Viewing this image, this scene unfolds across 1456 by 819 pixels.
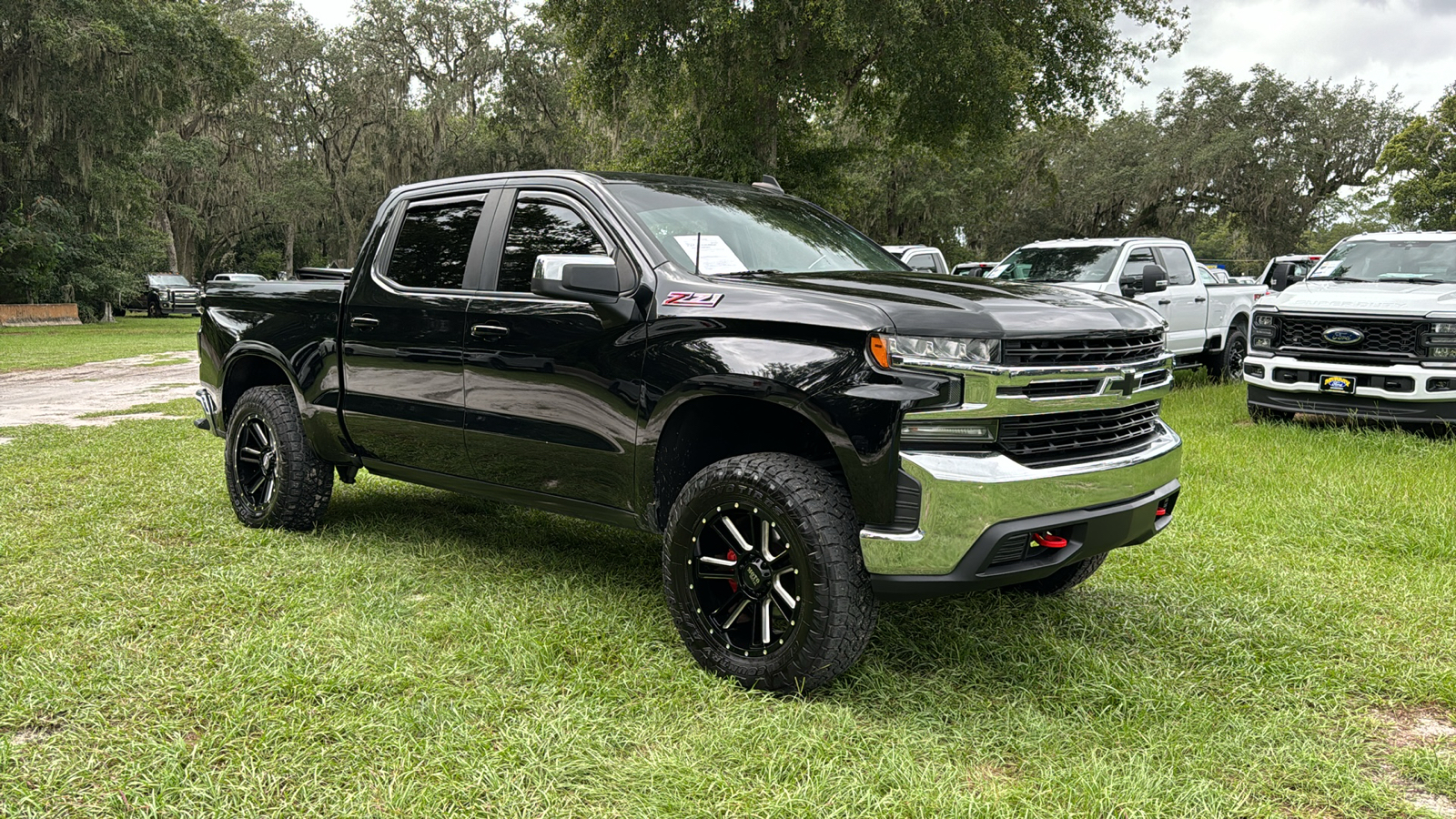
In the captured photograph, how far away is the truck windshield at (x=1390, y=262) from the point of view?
30.4 ft

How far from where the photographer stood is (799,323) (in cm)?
331

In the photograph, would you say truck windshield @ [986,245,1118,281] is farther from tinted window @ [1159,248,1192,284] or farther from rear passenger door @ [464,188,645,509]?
rear passenger door @ [464,188,645,509]

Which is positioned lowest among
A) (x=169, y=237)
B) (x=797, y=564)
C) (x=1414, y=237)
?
(x=797, y=564)

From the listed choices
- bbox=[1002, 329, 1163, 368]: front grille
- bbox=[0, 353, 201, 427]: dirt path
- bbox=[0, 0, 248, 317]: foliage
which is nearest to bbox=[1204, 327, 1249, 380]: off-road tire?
bbox=[1002, 329, 1163, 368]: front grille

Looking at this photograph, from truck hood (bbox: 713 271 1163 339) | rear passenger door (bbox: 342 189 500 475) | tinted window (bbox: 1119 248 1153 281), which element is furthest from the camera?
tinted window (bbox: 1119 248 1153 281)

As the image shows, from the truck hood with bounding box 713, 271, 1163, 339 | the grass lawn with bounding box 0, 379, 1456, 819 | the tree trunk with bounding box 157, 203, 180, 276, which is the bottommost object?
the grass lawn with bounding box 0, 379, 1456, 819

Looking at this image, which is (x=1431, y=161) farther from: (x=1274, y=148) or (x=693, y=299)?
(x=693, y=299)

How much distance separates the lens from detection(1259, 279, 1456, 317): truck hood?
8391mm

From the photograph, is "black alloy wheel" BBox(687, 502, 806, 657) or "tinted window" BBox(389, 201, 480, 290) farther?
"tinted window" BBox(389, 201, 480, 290)

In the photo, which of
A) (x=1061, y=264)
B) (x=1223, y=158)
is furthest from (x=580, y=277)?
(x=1223, y=158)

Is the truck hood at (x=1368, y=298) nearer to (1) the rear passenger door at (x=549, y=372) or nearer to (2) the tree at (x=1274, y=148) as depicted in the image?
(1) the rear passenger door at (x=549, y=372)

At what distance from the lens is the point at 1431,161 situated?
34969mm

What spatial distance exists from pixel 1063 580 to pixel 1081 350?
143 centimetres

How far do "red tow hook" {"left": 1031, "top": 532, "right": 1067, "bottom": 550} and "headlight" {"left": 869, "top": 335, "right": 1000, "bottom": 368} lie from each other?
582 millimetres
